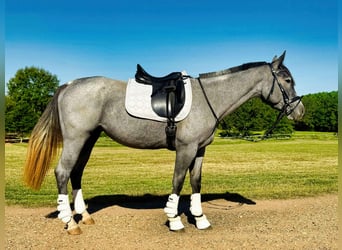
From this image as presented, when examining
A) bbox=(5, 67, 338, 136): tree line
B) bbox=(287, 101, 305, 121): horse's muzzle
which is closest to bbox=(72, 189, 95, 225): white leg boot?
bbox=(287, 101, 305, 121): horse's muzzle

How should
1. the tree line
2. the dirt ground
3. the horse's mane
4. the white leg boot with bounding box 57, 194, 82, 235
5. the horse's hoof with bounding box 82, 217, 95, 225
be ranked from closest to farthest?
the dirt ground → the white leg boot with bounding box 57, 194, 82, 235 → the horse's mane → the horse's hoof with bounding box 82, 217, 95, 225 → the tree line

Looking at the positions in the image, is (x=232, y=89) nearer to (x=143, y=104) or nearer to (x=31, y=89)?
(x=143, y=104)

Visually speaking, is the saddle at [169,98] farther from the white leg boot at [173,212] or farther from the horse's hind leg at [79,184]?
the horse's hind leg at [79,184]

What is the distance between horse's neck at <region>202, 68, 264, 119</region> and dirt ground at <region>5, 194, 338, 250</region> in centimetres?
205

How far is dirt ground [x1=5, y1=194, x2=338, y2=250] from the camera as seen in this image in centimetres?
516

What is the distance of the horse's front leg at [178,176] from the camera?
5.46m

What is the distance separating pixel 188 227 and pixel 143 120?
2101 millimetres

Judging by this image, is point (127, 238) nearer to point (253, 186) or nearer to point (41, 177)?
point (41, 177)

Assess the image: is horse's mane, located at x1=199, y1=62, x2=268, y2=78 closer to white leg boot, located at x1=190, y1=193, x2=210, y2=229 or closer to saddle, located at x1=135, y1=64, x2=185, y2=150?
saddle, located at x1=135, y1=64, x2=185, y2=150

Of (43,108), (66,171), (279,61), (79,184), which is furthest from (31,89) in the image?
(279,61)

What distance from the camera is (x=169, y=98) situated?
550cm

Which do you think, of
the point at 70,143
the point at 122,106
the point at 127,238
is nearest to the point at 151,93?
the point at 122,106

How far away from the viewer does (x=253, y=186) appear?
10383 mm

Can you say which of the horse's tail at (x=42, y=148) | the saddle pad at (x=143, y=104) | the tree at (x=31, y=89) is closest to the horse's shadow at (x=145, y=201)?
the horse's tail at (x=42, y=148)
